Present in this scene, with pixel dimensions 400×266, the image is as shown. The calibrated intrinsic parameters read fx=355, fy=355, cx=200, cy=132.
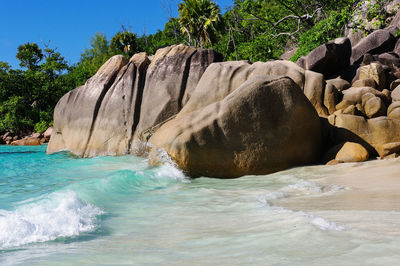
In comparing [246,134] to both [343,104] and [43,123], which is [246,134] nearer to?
[343,104]

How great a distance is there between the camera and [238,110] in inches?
251

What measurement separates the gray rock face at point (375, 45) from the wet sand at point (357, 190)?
7733 millimetres

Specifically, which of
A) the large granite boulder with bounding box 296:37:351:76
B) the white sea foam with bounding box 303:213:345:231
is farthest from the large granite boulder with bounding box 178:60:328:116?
the white sea foam with bounding box 303:213:345:231

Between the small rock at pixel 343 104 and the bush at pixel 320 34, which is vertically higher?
the bush at pixel 320 34

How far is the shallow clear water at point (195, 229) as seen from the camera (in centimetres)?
213

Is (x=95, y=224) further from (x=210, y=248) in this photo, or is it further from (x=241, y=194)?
(x=241, y=194)

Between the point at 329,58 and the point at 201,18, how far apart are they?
65.0 feet

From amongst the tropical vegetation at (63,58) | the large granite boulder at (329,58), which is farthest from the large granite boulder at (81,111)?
the tropical vegetation at (63,58)

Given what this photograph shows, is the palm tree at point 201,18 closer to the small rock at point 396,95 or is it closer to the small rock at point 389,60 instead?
the small rock at point 389,60

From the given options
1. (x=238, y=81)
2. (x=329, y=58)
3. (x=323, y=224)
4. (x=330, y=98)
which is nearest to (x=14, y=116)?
(x=238, y=81)

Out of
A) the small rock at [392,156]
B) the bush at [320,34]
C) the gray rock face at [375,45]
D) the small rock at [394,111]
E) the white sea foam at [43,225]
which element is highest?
the bush at [320,34]

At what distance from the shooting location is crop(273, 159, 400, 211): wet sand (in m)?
3.32

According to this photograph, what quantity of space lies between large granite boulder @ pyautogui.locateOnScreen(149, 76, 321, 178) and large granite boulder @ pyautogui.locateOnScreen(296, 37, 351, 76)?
15.1 ft

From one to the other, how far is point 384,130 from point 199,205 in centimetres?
464
